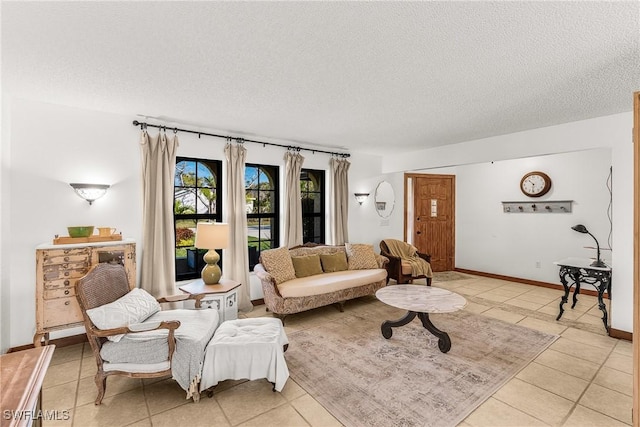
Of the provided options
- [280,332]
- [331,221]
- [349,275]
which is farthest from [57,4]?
[331,221]

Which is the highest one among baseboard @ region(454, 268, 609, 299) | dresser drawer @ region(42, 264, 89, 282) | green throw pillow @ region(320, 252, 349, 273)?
dresser drawer @ region(42, 264, 89, 282)

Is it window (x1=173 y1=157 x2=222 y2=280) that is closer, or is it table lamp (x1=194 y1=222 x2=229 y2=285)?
table lamp (x1=194 y1=222 x2=229 y2=285)

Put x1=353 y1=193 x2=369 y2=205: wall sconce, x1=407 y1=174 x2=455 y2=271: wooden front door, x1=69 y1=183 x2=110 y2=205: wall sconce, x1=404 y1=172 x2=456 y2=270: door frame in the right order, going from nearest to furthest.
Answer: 1. x1=69 y1=183 x2=110 y2=205: wall sconce
2. x1=353 y1=193 x2=369 y2=205: wall sconce
3. x1=404 y1=172 x2=456 y2=270: door frame
4. x1=407 y1=174 x2=455 y2=271: wooden front door

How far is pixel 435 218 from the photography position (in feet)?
22.0

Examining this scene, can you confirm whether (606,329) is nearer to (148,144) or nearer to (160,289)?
(160,289)

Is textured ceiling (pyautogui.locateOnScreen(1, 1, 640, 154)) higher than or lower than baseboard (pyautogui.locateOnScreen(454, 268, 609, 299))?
higher

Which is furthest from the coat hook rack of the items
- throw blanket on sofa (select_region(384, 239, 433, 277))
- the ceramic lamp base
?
the ceramic lamp base

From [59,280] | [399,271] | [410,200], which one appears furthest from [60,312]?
[410,200]

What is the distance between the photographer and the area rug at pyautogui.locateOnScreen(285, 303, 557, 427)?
7.02ft

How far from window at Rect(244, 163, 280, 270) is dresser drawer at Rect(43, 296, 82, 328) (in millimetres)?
2207

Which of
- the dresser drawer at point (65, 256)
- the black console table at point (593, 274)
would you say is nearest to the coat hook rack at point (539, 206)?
the black console table at point (593, 274)

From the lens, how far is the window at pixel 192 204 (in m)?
3.99

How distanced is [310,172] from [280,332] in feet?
10.8

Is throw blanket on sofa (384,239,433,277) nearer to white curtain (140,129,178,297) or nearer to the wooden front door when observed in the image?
the wooden front door
